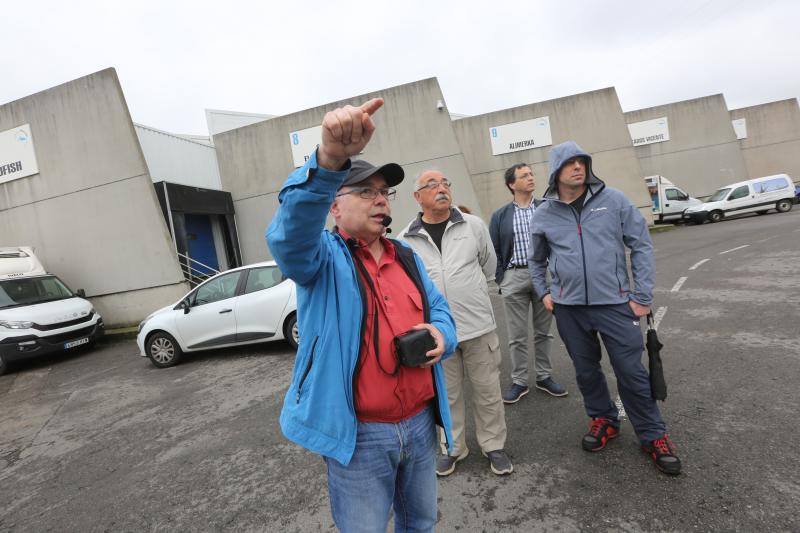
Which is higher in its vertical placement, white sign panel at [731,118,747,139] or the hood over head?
white sign panel at [731,118,747,139]

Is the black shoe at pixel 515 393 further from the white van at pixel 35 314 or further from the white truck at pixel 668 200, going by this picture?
the white truck at pixel 668 200

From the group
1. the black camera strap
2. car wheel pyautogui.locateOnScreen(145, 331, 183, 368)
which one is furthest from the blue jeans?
car wheel pyautogui.locateOnScreen(145, 331, 183, 368)

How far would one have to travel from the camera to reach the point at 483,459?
2.89 meters

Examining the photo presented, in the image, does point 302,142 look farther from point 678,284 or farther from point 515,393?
point 515,393

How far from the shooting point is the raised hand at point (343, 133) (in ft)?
3.37

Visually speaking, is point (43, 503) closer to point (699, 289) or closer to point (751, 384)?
point (751, 384)

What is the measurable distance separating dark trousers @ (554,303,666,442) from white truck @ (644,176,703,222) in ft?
64.9

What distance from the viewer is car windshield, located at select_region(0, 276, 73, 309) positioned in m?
8.12

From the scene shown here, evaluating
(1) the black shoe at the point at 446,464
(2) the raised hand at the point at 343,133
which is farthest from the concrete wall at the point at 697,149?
(2) the raised hand at the point at 343,133

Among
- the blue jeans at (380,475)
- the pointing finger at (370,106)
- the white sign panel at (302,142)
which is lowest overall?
the blue jeans at (380,475)

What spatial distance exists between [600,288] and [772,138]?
102ft

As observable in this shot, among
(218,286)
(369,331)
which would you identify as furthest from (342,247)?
(218,286)

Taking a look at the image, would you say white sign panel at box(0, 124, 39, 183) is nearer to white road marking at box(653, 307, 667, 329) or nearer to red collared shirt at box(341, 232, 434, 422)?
red collared shirt at box(341, 232, 434, 422)

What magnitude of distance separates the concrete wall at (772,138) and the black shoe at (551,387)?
2897 centimetres
